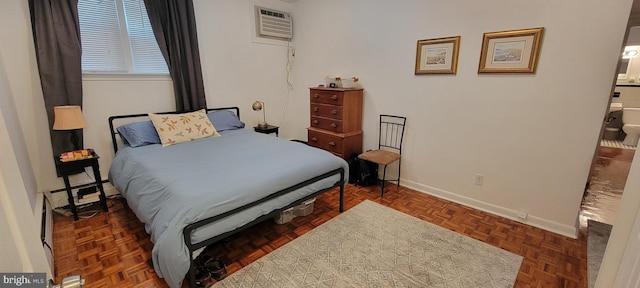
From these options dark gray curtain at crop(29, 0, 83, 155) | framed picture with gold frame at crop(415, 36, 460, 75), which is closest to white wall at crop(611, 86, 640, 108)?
framed picture with gold frame at crop(415, 36, 460, 75)

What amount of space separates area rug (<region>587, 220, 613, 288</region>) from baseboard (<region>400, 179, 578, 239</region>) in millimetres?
131

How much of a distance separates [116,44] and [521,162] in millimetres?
4340

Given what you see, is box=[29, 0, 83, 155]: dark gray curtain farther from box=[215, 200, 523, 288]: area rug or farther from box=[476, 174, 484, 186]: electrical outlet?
box=[476, 174, 484, 186]: electrical outlet

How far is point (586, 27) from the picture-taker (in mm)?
2133

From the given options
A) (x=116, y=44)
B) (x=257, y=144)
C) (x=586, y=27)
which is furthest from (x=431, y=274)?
(x=116, y=44)

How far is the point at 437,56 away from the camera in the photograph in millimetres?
2936

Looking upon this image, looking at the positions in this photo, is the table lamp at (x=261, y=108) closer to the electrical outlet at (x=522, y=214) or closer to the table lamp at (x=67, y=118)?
the table lamp at (x=67, y=118)

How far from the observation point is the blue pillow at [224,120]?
11.5 ft

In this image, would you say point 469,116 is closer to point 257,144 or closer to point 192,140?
point 257,144

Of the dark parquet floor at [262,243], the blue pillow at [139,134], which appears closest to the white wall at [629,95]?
the dark parquet floor at [262,243]

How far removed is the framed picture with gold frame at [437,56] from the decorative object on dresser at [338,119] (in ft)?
2.77

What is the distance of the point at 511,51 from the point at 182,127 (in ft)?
11.2

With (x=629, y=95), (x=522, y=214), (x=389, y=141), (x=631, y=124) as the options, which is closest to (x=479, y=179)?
(x=522, y=214)

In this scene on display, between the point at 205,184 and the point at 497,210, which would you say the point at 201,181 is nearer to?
the point at 205,184
